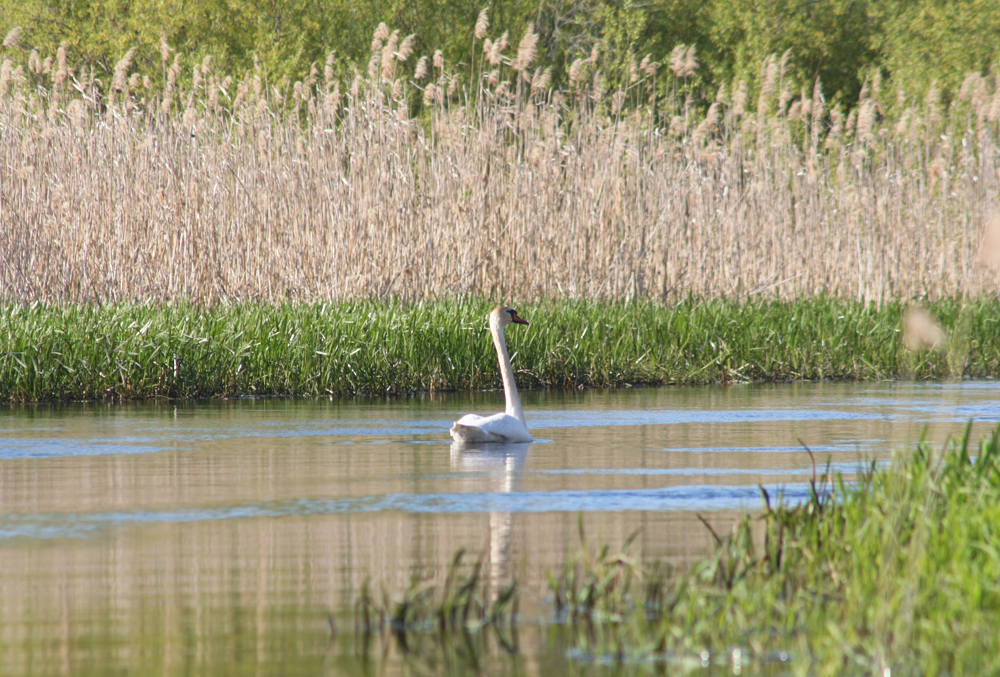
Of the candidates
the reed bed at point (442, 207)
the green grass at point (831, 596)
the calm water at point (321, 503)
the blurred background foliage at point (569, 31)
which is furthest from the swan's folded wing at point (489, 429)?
the blurred background foliage at point (569, 31)

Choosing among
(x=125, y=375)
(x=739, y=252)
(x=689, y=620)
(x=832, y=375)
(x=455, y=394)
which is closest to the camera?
(x=689, y=620)

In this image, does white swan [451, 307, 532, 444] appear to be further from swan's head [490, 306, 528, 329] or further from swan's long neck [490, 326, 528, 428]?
swan's head [490, 306, 528, 329]

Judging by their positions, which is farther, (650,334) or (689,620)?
(650,334)

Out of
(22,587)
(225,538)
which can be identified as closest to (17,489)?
(225,538)

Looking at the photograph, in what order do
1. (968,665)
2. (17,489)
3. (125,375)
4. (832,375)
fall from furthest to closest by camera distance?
1. (832,375)
2. (125,375)
3. (17,489)
4. (968,665)

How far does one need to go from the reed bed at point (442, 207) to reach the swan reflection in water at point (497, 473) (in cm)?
610

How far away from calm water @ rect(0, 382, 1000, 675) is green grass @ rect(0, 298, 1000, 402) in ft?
2.06

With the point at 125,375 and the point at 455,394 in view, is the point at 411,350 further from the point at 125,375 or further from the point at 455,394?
the point at 125,375

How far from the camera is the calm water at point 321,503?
487 centimetres

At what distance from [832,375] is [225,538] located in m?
10.4

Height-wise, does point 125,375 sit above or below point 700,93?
below

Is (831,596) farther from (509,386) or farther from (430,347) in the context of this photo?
(430,347)

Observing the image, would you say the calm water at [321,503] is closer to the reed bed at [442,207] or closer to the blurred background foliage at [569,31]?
the reed bed at [442,207]

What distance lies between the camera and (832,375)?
15945 mm
